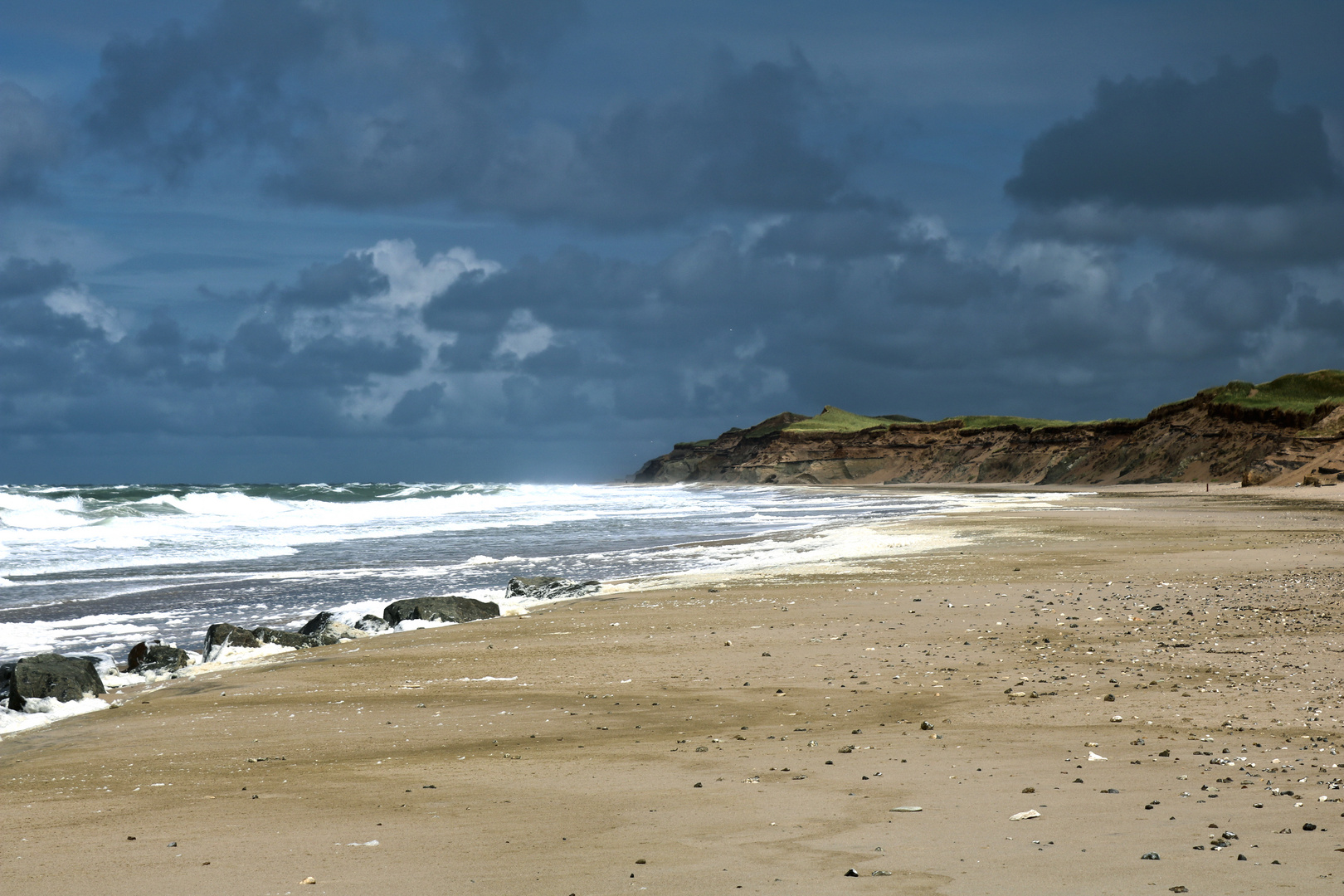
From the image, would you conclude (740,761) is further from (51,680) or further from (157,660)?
(157,660)

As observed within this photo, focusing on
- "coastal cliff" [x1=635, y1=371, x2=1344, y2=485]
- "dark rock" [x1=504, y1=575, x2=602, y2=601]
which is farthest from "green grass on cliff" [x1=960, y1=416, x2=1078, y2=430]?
"dark rock" [x1=504, y1=575, x2=602, y2=601]

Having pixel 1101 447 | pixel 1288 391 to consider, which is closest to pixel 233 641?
pixel 1288 391

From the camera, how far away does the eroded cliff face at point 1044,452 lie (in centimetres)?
7038

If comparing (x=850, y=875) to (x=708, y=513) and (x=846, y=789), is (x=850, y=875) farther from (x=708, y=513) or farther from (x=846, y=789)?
(x=708, y=513)

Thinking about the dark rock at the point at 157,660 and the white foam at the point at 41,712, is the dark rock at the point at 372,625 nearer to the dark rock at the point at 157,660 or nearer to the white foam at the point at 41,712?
the dark rock at the point at 157,660

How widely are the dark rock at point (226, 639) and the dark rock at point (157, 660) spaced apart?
44 centimetres

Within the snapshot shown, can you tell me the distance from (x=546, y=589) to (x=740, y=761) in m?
11.0

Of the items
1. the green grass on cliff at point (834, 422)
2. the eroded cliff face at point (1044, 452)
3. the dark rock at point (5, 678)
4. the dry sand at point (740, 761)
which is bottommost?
the dry sand at point (740, 761)

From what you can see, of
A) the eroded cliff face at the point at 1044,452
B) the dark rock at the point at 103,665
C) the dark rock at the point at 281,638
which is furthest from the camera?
the eroded cliff face at the point at 1044,452

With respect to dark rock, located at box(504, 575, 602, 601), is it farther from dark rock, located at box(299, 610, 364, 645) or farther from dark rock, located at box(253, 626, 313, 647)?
dark rock, located at box(253, 626, 313, 647)

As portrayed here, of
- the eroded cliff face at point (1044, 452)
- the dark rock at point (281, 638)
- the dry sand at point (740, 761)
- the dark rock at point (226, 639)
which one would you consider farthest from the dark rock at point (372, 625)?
the eroded cliff face at point (1044, 452)

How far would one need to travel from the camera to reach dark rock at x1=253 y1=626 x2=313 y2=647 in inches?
496

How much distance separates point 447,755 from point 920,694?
154 inches

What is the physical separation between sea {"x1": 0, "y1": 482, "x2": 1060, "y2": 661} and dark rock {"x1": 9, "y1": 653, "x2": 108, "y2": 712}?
9.36 ft
